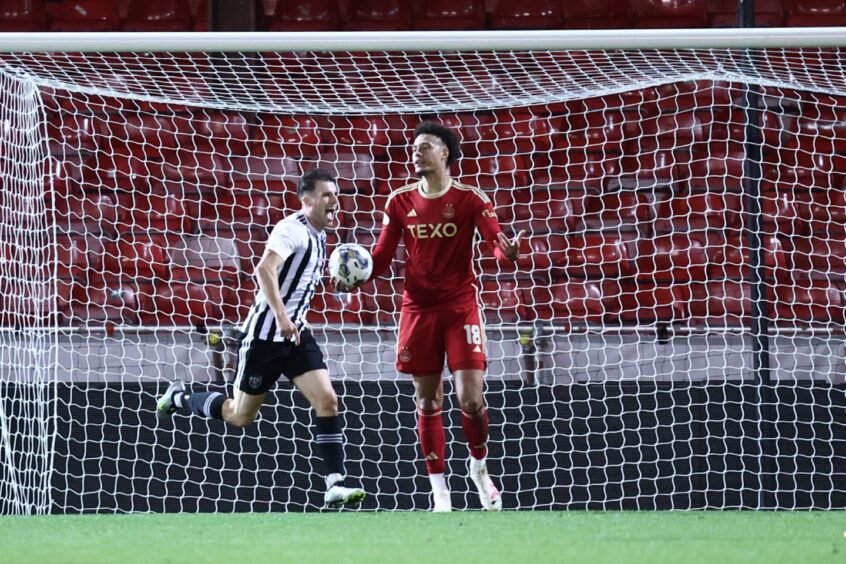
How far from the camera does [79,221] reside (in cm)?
755

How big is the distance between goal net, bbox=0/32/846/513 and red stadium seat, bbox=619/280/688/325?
0.01m

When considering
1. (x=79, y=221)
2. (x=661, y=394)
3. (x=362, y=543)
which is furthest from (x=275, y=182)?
(x=362, y=543)

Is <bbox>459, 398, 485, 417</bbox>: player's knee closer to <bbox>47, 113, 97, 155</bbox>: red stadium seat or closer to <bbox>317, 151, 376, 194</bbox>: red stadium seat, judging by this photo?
<bbox>317, 151, 376, 194</bbox>: red stadium seat

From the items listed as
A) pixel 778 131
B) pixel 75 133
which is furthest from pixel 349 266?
pixel 778 131

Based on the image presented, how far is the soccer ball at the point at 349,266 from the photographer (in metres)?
4.98

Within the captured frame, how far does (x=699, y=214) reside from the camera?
7270 mm

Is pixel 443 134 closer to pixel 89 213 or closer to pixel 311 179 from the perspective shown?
pixel 311 179

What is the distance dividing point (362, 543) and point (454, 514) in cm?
112

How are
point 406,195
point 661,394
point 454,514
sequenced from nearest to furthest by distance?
point 454,514
point 406,195
point 661,394

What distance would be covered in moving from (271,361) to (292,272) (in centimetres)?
38

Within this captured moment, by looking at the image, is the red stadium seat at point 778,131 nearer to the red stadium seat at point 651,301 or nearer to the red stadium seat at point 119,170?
the red stadium seat at point 651,301

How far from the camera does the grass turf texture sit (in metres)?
3.33

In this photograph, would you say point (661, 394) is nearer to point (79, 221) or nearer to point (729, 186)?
point (729, 186)

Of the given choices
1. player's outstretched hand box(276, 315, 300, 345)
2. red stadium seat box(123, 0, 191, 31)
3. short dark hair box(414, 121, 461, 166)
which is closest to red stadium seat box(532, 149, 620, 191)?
short dark hair box(414, 121, 461, 166)
